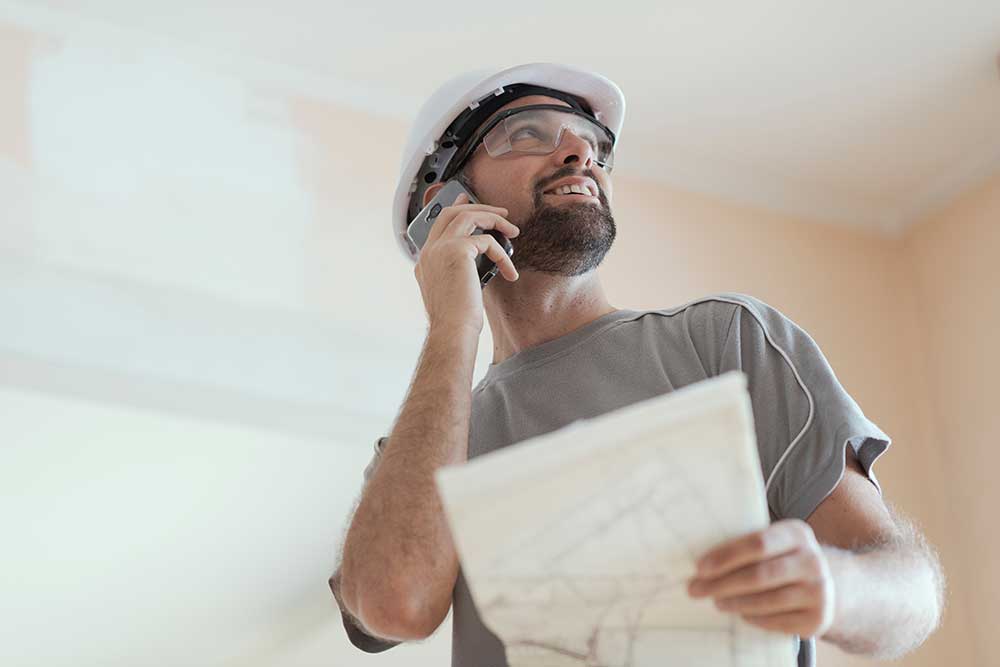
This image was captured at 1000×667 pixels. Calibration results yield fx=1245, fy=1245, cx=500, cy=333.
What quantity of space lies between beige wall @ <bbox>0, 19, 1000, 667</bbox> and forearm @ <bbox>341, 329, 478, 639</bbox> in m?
1.45

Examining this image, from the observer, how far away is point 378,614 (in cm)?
118

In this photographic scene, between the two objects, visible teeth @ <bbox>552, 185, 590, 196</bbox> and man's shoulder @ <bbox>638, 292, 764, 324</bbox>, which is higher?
visible teeth @ <bbox>552, 185, 590, 196</bbox>

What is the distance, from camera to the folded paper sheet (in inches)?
29.7

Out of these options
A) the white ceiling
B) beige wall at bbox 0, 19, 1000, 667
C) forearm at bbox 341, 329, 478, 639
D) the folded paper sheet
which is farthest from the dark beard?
the white ceiling

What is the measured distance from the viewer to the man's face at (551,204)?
5.21 feet

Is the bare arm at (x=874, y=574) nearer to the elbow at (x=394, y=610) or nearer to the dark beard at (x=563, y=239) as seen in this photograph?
the elbow at (x=394, y=610)

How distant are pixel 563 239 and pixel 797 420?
0.46 metres

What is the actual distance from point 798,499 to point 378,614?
41 centimetres

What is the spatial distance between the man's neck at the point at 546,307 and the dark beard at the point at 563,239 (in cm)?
2

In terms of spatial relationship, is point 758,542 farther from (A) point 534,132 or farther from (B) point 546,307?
(A) point 534,132

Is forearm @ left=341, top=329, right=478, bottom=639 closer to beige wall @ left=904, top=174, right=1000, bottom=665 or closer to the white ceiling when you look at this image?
the white ceiling

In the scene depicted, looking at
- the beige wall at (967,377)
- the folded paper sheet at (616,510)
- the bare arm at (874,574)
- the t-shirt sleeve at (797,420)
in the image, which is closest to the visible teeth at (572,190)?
the t-shirt sleeve at (797,420)

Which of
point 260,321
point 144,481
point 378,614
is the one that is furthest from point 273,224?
Result: point 378,614

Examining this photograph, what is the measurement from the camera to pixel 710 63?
118 inches
